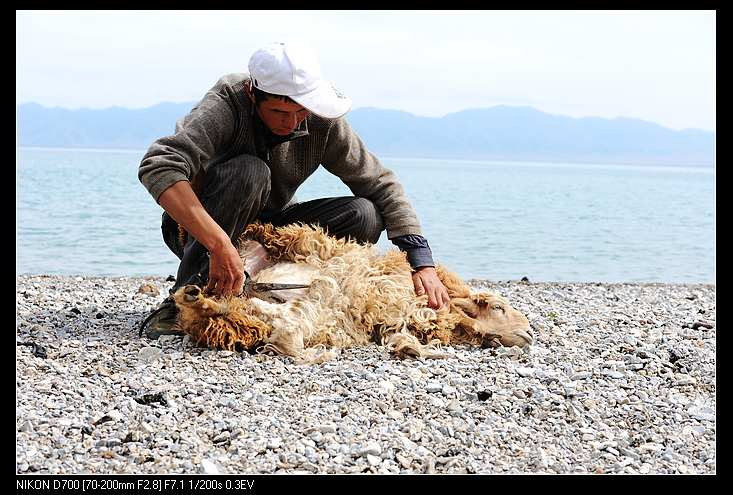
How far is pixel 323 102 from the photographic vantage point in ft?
14.7

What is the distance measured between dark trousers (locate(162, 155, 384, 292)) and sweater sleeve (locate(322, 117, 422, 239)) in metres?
0.09

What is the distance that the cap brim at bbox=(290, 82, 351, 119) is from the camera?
14.7ft

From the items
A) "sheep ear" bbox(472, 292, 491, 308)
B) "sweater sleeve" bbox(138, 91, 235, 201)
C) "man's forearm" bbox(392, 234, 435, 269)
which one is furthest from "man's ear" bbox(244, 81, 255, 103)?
"sheep ear" bbox(472, 292, 491, 308)

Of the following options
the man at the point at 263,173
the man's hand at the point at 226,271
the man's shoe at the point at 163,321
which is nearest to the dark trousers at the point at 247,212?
the man at the point at 263,173

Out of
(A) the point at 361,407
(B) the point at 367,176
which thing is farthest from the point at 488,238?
(A) the point at 361,407

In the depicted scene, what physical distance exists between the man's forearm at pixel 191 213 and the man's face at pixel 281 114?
64 centimetres

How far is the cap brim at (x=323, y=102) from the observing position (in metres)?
4.47

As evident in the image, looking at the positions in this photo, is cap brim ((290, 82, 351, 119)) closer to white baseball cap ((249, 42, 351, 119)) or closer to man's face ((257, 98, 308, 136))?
white baseball cap ((249, 42, 351, 119))

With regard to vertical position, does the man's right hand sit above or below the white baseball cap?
below

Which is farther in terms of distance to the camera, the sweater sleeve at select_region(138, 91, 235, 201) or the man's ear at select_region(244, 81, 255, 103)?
the man's ear at select_region(244, 81, 255, 103)

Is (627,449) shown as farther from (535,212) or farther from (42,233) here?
(535,212)

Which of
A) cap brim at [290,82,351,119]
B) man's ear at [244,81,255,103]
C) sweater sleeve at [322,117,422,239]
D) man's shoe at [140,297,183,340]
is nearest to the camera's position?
cap brim at [290,82,351,119]

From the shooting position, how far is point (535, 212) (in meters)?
21.3
